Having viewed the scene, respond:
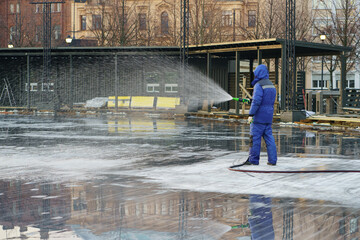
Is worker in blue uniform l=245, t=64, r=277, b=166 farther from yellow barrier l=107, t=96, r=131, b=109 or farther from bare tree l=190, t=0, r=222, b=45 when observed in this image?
bare tree l=190, t=0, r=222, b=45

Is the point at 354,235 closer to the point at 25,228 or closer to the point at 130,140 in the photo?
the point at 25,228

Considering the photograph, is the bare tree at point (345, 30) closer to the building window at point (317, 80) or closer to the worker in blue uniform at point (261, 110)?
the building window at point (317, 80)

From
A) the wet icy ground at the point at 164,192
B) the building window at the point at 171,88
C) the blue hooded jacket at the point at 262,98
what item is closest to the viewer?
the wet icy ground at the point at 164,192

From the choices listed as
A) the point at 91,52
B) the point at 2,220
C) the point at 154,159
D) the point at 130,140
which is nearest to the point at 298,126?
the point at 130,140

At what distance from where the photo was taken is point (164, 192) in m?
8.21

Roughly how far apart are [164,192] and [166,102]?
29.8m

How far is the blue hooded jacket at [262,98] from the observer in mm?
10383

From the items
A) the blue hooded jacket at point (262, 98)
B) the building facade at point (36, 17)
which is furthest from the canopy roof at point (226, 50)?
the building facade at point (36, 17)

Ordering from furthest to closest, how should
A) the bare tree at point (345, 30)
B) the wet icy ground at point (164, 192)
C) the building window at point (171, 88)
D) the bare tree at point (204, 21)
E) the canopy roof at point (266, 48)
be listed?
the bare tree at point (204, 21), the bare tree at point (345, 30), the building window at point (171, 88), the canopy roof at point (266, 48), the wet icy ground at point (164, 192)

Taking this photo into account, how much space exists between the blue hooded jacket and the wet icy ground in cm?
106

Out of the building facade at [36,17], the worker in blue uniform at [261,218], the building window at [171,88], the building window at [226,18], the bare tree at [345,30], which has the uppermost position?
the building facade at [36,17]

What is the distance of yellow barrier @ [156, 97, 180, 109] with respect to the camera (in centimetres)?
3753

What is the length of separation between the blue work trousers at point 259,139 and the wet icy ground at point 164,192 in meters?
0.39

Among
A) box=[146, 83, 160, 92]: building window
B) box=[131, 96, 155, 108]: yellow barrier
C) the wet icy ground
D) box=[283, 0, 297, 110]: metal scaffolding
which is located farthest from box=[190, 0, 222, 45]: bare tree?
the wet icy ground
